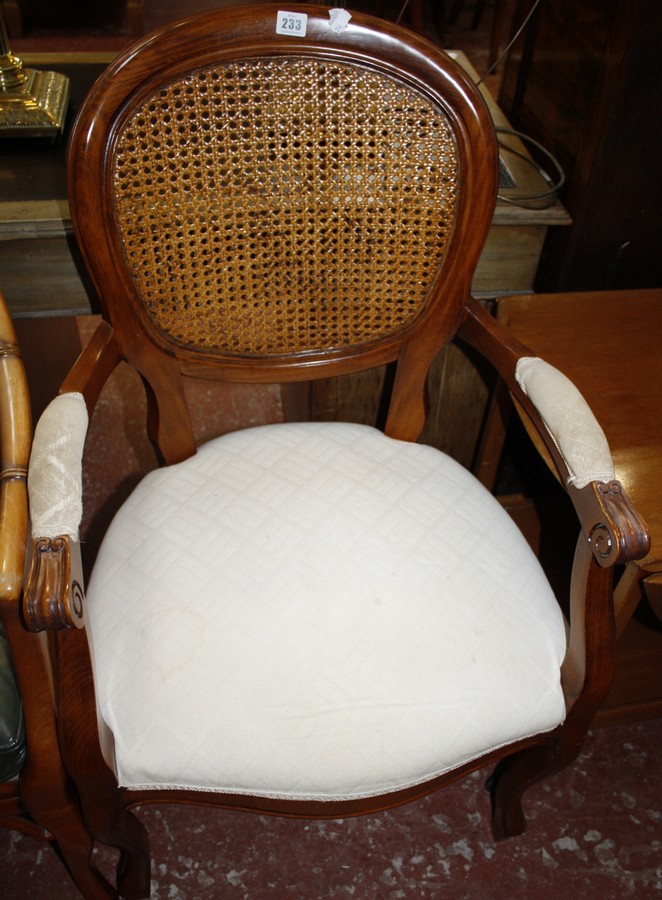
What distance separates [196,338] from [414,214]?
33 cm

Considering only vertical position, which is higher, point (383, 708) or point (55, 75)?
point (55, 75)

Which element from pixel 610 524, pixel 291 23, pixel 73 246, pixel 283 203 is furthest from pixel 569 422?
pixel 73 246

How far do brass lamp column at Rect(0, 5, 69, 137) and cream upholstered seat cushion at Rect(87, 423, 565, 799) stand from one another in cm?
66

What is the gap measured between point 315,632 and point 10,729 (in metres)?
0.36

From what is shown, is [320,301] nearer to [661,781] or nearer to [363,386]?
[363,386]

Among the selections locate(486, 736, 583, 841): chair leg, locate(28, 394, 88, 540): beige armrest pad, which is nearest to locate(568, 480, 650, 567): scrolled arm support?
locate(486, 736, 583, 841): chair leg

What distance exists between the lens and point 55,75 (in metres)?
1.38

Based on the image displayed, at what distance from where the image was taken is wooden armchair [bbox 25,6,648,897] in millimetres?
864

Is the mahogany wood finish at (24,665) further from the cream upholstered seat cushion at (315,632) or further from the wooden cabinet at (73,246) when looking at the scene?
the wooden cabinet at (73,246)

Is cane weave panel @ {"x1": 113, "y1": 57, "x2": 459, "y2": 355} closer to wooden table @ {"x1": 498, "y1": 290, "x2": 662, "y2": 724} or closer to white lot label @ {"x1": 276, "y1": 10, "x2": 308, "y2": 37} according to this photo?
white lot label @ {"x1": 276, "y1": 10, "x2": 308, "y2": 37}

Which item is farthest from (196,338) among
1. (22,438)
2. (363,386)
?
(363,386)

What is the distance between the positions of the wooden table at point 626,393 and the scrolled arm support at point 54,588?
644 mm

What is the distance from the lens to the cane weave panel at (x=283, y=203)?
909mm

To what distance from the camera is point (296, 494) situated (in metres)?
1.05
